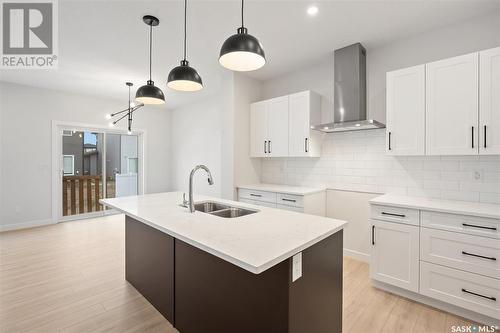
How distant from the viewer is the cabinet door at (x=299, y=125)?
342 centimetres

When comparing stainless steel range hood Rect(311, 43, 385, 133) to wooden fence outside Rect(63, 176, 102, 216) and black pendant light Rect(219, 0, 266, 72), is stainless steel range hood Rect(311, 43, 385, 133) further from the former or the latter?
wooden fence outside Rect(63, 176, 102, 216)

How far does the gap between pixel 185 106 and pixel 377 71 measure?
473 centimetres

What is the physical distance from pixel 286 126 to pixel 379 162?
1378 mm

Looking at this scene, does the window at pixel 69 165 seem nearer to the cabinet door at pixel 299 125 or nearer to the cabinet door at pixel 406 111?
the cabinet door at pixel 299 125

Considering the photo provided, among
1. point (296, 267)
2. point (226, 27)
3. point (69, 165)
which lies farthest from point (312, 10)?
point (69, 165)

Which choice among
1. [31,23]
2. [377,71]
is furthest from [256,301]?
[31,23]

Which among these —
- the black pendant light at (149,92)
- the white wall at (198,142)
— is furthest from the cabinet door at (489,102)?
the white wall at (198,142)

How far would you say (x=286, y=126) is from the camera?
144 inches

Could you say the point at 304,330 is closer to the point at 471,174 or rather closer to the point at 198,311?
the point at 198,311

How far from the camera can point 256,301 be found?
1.35m

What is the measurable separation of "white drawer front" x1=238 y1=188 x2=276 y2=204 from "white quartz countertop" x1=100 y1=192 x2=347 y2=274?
53.5 inches

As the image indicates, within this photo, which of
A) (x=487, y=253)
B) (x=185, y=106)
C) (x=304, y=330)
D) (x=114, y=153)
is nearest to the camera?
(x=304, y=330)

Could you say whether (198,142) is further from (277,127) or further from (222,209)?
(222,209)

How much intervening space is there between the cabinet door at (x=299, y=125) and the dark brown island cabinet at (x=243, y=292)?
1908 mm
